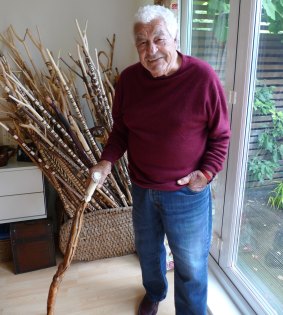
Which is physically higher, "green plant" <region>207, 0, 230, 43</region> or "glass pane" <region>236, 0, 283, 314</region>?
"green plant" <region>207, 0, 230, 43</region>

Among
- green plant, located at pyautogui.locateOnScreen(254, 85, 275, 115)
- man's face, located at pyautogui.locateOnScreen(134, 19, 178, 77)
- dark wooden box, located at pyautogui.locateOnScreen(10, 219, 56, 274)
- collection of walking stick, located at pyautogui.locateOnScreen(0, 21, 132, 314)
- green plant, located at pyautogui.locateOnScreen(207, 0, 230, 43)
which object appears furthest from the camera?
dark wooden box, located at pyautogui.locateOnScreen(10, 219, 56, 274)

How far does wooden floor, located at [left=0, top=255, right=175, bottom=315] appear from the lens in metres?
1.58

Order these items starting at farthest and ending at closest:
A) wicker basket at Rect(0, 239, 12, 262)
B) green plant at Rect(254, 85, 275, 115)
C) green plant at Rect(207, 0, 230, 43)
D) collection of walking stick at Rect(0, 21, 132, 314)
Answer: wicker basket at Rect(0, 239, 12, 262), collection of walking stick at Rect(0, 21, 132, 314), green plant at Rect(207, 0, 230, 43), green plant at Rect(254, 85, 275, 115)

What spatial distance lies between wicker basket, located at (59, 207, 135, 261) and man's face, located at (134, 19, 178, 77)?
1.02 meters

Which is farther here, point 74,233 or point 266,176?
point 266,176

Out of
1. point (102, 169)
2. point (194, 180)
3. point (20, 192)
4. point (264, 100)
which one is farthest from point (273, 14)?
point (20, 192)

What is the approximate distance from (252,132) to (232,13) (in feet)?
1.76

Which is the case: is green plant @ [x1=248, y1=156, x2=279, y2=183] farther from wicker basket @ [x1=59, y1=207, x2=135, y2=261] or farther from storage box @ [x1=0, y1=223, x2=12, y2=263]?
storage box @ [x1=0, y1=223, x2=12, y2=263]

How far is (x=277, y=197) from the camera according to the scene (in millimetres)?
1280

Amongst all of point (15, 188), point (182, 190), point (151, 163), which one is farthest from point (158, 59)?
point (15, 188)

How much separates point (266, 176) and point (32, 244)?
1350 millimetres

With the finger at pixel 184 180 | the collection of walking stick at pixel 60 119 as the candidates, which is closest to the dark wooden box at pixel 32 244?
the collection of walking stick at pixel 60 119

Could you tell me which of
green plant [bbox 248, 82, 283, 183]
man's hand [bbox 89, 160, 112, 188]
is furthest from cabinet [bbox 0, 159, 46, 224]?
green plant [bbox 248, 82, 283, 183]

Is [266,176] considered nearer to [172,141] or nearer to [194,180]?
[194,180]
